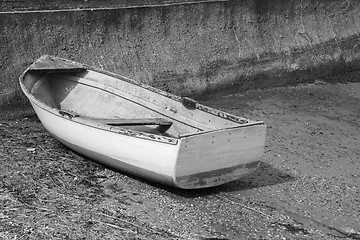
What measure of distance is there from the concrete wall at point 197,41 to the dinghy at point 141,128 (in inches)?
40.9

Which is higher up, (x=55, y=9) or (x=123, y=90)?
(x=55, y=9)

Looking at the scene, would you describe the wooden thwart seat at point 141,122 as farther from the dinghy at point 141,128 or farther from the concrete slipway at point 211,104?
the concrete slipway at point 211,104

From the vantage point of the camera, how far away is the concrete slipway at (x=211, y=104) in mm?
7695

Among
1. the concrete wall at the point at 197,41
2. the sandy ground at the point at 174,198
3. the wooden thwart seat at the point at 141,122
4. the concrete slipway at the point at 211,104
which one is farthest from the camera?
the concrete wall at the point at 197,41

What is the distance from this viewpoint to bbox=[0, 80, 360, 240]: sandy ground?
7.39 metres

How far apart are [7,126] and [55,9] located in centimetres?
241

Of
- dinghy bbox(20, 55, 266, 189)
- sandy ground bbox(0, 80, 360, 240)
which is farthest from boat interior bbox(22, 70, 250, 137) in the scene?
sandy ground bbox(0, 80, 360, 240)

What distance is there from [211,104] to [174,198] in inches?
182

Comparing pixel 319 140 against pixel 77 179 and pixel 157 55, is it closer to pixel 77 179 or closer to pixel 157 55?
pixel 157 55

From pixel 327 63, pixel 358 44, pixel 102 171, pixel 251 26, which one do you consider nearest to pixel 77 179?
pixel 102 171

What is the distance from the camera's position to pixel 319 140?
10.9 m

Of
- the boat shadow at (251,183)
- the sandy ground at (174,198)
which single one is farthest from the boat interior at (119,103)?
the boat shadow at (251,183)

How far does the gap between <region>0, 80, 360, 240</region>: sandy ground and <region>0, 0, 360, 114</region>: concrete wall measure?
1.65m

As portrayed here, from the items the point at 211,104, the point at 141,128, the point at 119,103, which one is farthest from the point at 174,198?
the point at 211,104
